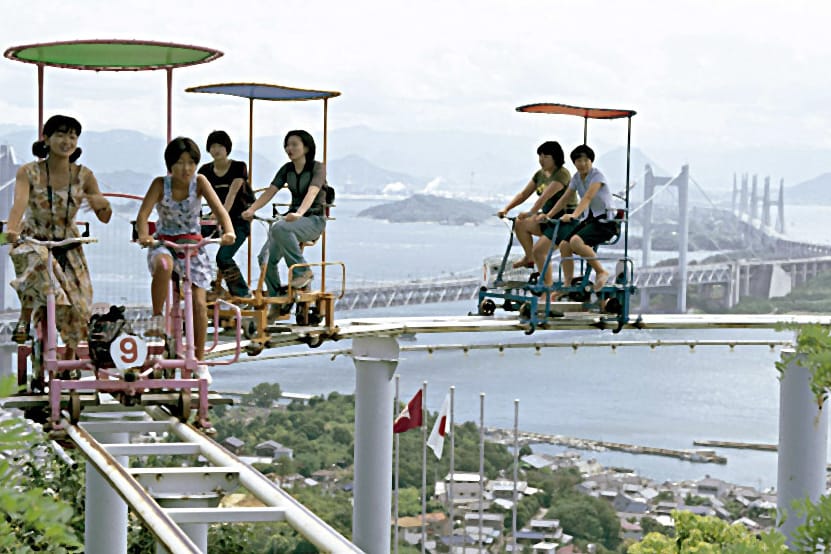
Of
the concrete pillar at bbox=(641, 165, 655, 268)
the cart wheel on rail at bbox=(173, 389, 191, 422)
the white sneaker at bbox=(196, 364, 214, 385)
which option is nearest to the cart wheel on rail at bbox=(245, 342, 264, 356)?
the white sneaker at bbox=(196, 364, 214, 385)

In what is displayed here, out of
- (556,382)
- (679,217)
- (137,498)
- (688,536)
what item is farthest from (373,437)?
(679,217)

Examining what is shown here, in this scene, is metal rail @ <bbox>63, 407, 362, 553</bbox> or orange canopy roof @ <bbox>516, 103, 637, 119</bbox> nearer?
metal rail @ <bbox>63, 407, 362, 553</bbox>

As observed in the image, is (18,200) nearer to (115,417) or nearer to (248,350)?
(115,417)

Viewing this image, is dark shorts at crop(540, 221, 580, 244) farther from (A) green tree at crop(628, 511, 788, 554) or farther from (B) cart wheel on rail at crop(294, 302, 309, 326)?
(A) green tree at crop(628, 511, 788, 554)

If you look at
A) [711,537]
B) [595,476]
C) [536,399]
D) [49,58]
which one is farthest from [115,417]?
[536,399]

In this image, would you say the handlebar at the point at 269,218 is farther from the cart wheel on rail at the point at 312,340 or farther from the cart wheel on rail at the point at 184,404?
the cart wheel on rail at the point at 184,404

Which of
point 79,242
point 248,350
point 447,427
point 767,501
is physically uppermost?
point 79,242
